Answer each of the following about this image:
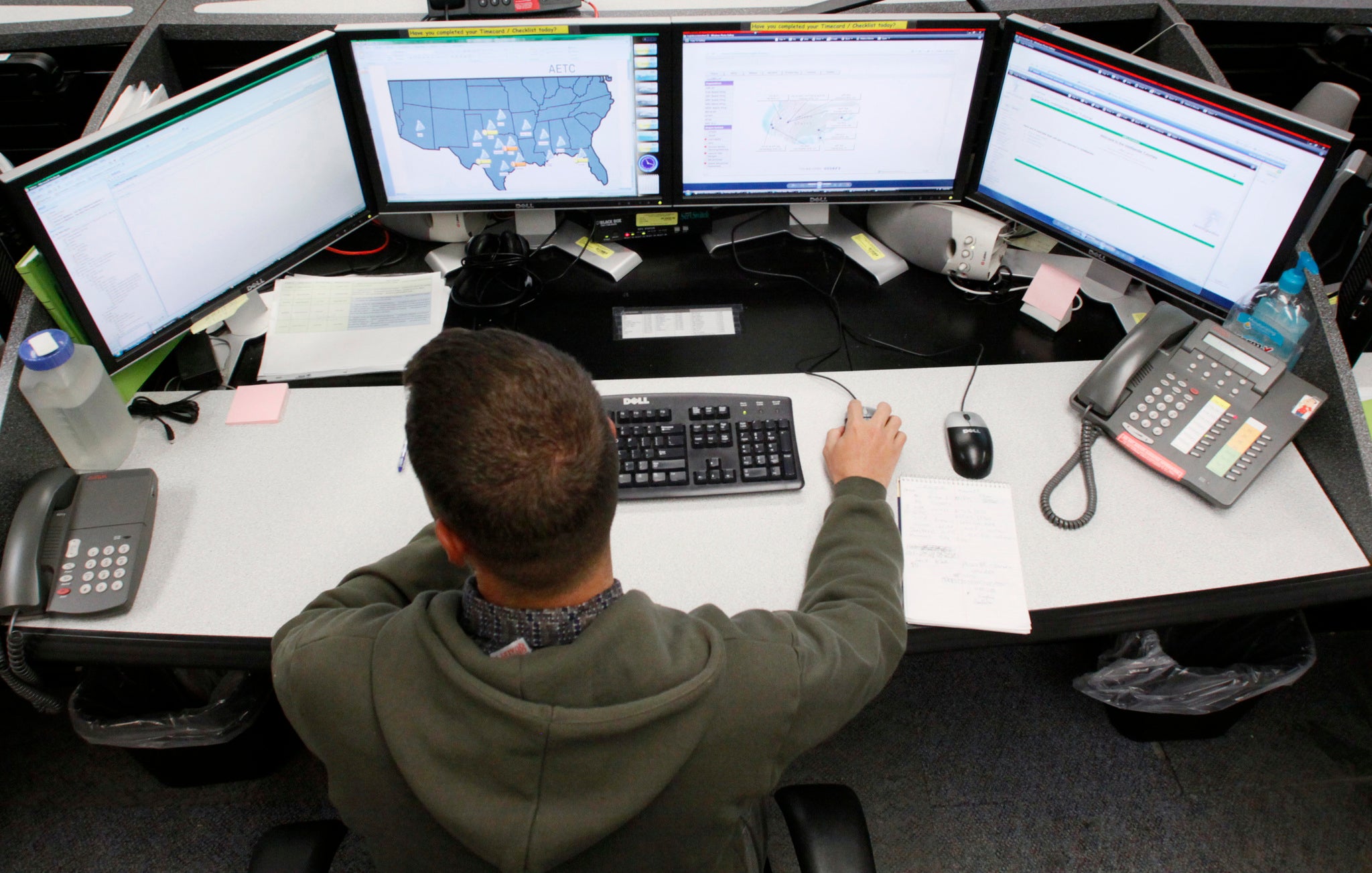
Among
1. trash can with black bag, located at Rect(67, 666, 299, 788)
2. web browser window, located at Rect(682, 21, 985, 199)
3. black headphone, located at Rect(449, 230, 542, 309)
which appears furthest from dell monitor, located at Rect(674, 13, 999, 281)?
trash can with black bag, located at Rect(67, 666, 299, 788)

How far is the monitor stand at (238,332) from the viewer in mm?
1274

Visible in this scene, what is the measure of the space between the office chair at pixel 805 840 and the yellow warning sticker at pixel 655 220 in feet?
2.96

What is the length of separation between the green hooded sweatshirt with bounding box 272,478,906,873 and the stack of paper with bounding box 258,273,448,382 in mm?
518

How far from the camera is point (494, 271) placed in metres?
1.41

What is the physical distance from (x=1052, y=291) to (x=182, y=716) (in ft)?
4.53

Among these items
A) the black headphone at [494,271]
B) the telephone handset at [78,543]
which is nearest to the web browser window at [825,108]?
the black headphone at [494,271]

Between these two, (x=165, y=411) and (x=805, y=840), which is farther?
(x=165, y=411)

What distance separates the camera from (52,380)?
3.44ft

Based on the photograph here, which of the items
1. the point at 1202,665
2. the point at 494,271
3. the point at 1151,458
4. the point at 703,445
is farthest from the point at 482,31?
the point at 1202,665

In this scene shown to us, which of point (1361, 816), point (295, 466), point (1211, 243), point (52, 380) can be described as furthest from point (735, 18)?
point (1361, 816)

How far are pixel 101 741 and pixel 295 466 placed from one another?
1.60ft

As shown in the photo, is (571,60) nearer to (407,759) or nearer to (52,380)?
(52,380)

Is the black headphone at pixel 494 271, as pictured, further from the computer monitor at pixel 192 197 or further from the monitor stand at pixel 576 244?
the computer monitor at pixel 192 197

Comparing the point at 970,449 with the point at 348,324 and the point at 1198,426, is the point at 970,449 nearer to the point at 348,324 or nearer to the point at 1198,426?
the point at 1198,426
